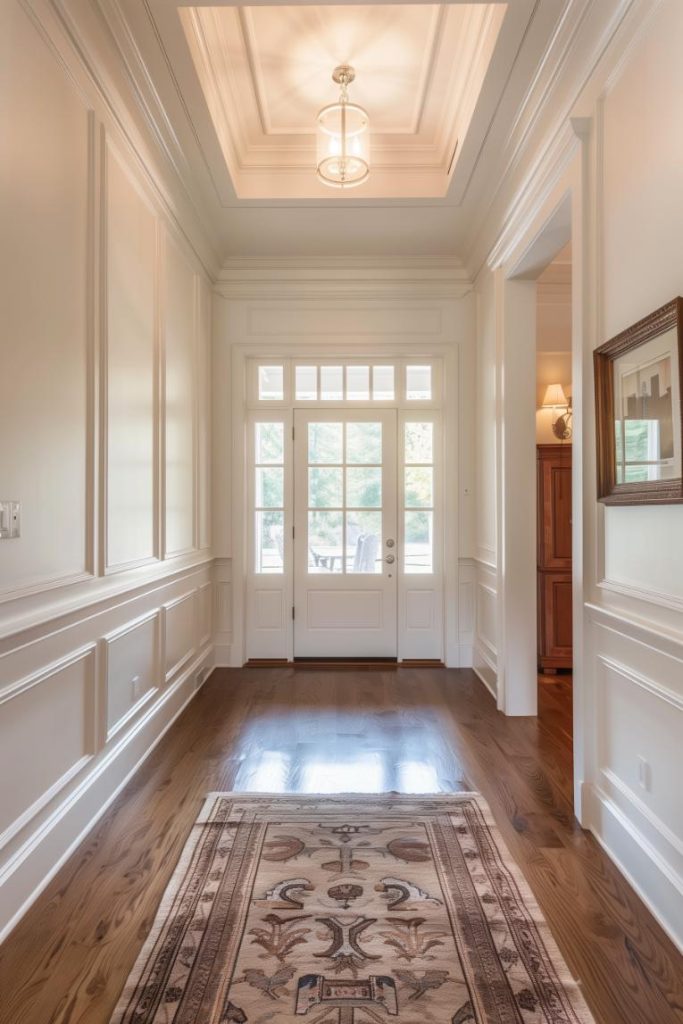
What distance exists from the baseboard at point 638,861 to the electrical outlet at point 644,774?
0.16m

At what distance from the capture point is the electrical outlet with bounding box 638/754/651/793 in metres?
1.84

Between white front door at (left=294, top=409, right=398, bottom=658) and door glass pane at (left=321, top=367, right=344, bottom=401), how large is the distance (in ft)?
0.42

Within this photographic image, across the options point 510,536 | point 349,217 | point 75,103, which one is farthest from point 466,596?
point 75,103

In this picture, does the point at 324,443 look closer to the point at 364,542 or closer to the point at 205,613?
the point at 364,542

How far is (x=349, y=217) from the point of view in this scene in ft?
12.3

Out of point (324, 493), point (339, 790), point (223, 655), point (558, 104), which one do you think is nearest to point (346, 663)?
point (223, 655)

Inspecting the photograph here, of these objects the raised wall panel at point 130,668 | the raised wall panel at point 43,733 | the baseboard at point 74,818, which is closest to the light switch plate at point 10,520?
the raised wall panel at point 43,733

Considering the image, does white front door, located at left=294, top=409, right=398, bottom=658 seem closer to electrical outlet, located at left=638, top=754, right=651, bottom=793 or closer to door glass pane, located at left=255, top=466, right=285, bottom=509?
door glass pane, located at left=255, top=466, right=285, bottom=509

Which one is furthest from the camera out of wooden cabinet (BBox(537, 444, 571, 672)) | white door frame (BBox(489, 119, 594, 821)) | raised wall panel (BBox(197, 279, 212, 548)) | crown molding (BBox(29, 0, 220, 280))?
wooden cabinet (BBox(537, 444, 571, 672))

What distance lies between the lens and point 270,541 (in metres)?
4.50

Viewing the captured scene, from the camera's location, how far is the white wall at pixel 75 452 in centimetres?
173

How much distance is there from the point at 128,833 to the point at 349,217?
3659mm

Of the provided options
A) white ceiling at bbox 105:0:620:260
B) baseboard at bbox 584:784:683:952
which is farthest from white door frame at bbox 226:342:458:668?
baseboard at bbox 584:784:683:952

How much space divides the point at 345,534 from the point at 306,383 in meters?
1.24
